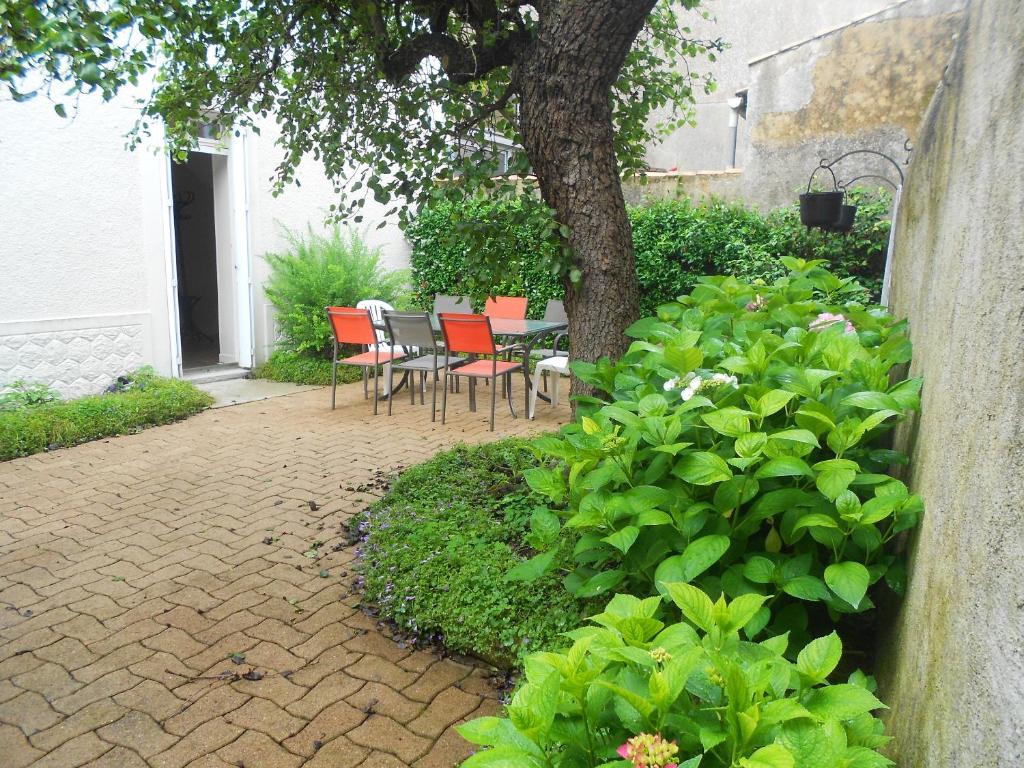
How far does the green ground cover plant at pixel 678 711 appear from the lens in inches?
39.5

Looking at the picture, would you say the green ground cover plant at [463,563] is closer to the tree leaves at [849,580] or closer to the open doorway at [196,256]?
the tree leaves at [849,580]

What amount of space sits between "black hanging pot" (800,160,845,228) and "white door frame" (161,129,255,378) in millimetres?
6232

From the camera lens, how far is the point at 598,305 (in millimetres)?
3479

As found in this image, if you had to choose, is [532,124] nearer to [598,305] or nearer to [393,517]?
[598,305]

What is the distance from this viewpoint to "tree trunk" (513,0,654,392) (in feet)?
10.1

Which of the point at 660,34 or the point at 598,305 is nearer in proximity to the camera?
the point at 598,305

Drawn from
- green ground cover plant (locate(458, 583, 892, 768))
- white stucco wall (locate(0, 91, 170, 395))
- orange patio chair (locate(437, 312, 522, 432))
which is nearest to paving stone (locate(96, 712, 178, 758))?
green ground cover plant (locate(458, 583, 892, 768))

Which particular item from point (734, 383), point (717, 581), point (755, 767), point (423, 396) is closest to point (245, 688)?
point (717, 581)

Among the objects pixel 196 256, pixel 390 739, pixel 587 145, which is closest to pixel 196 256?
pixel 196 256

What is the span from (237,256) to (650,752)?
902cm

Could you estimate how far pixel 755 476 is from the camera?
67.9 inches

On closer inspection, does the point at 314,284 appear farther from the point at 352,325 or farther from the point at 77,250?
the point at 77,250

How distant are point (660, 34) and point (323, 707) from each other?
4.39m

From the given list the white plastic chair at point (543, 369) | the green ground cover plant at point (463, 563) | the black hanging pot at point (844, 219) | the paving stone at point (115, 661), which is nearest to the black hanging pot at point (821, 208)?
the black hanging pot at point (844, 219)
